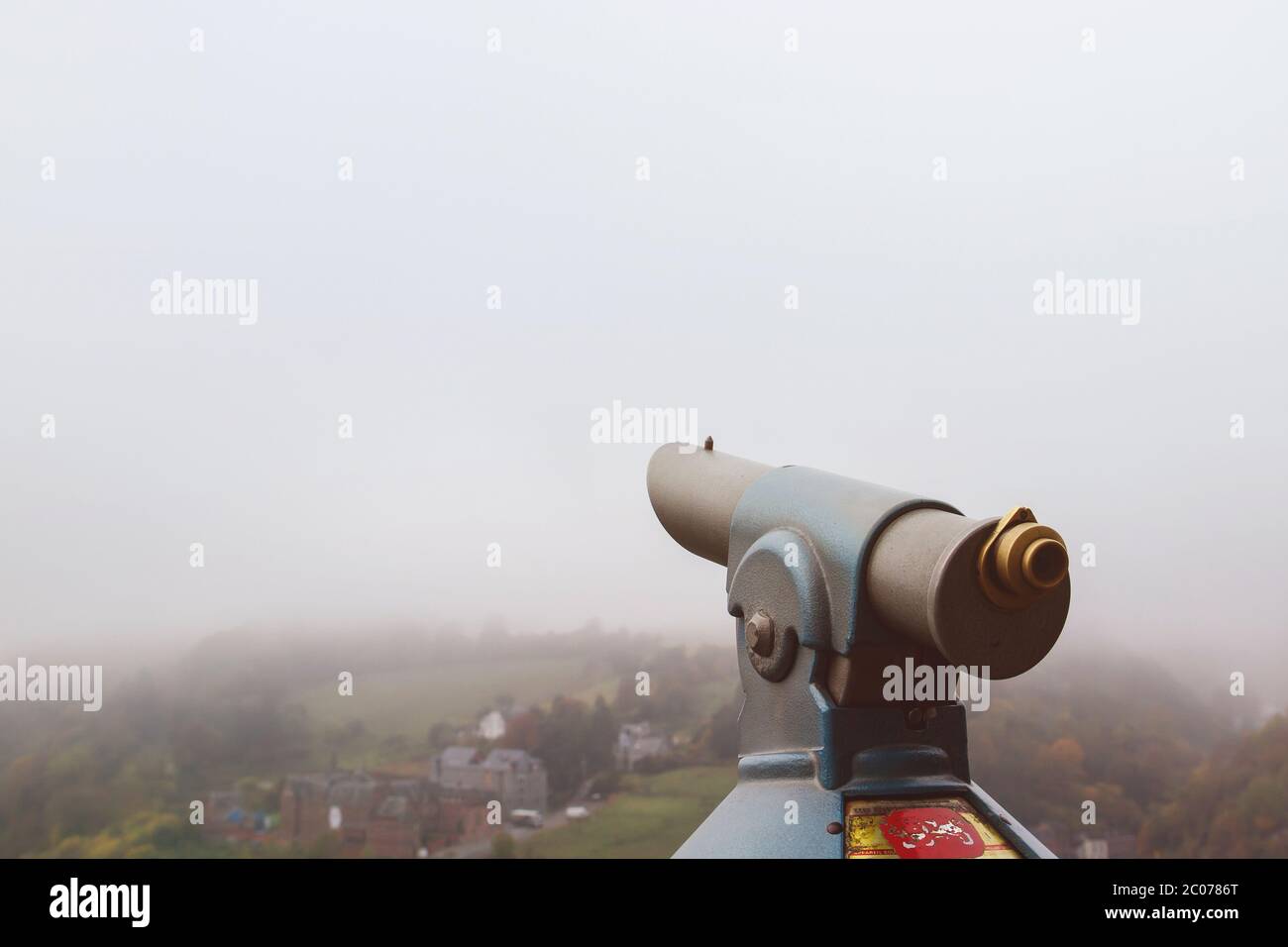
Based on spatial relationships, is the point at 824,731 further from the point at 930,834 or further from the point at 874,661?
the point at 930,834

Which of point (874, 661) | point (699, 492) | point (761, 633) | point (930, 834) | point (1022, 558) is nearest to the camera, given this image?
point (1022, 558)

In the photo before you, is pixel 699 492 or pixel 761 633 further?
pixel 699 492

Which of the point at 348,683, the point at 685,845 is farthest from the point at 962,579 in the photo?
the point at 348,683

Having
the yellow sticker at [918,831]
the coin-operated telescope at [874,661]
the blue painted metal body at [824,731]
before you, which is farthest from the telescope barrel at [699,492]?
the yellow sticker at [918,831]

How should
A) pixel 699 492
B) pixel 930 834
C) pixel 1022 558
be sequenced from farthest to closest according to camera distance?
pixel 699 492 < pixel 930 834 < pixel 1022 558

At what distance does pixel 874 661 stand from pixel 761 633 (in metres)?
0.30

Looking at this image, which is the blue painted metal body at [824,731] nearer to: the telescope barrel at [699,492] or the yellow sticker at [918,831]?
the yellow sticker at [918,831]

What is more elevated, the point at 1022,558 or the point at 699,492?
the point at 699,492

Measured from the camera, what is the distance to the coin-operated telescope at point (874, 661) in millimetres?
2277

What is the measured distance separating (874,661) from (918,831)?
365 millimetres

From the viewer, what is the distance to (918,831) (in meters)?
2.46

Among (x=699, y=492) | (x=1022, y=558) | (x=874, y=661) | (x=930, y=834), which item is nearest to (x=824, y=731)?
(x=874, y=661)

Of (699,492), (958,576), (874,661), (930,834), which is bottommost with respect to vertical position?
(930,834)

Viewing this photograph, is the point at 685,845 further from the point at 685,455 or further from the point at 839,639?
the point at 685,455
